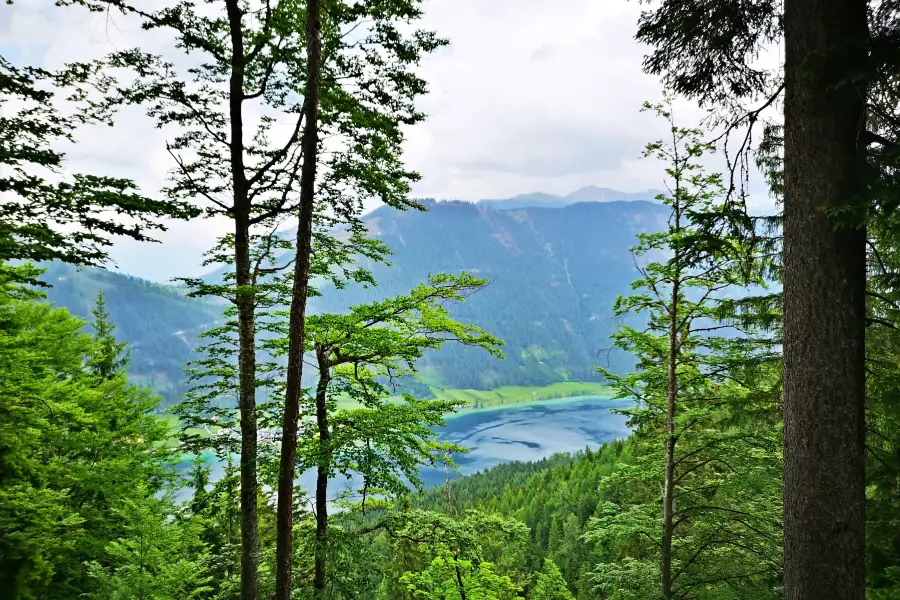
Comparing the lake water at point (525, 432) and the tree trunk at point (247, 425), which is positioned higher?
the tree trunk at point (247, 425)

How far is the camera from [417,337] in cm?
701

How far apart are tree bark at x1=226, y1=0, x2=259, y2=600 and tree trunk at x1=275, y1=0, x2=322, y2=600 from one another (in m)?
1.75

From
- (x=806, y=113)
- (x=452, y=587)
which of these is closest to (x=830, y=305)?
(x=806, y=113)

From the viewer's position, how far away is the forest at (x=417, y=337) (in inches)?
109

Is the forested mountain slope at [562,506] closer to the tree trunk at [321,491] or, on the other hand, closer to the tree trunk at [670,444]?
the tree trunk at [670,444]

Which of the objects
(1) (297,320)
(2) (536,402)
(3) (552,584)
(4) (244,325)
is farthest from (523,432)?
(1) (297,320)

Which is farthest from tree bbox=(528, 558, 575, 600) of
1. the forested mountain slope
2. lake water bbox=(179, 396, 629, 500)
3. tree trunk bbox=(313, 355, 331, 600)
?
lake water bbox=(179, 396, 629, 500)

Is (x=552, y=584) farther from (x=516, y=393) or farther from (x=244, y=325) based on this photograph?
(x=516, y=393)

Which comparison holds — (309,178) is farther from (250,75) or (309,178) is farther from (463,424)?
(463,424)

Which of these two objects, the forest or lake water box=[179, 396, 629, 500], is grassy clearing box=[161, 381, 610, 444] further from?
the forest

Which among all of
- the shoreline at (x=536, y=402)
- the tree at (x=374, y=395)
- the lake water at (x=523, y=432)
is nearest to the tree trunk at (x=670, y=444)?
the tree at (x=374, y=395)

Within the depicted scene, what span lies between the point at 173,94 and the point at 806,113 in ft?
23.4

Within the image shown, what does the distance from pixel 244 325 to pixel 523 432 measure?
104998mm

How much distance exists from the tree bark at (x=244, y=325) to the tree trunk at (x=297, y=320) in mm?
1751
